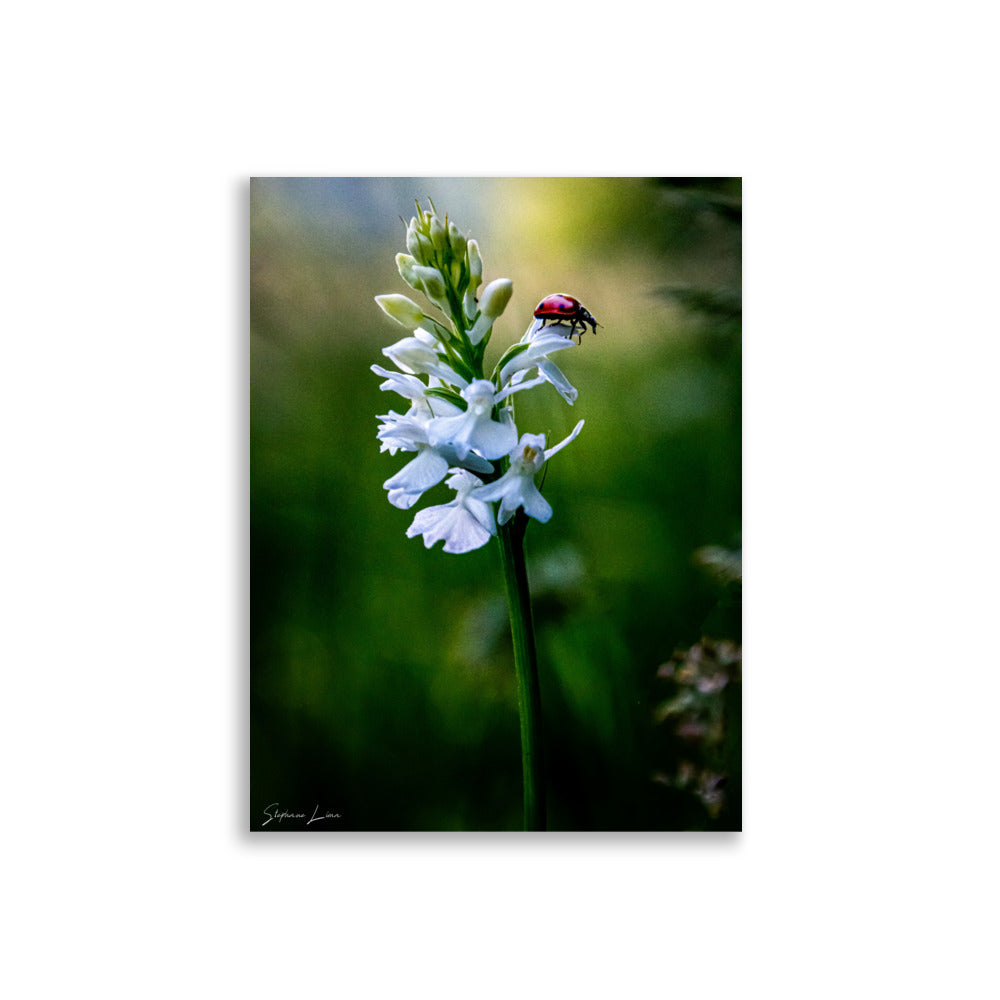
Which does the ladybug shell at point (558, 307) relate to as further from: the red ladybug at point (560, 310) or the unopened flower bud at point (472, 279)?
the unopened flower bud at point (472, 279)

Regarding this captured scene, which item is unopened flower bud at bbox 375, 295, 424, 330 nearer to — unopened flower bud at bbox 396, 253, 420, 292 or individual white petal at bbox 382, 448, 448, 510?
unopened flower bud at bbox 396, 253, 420, 292
